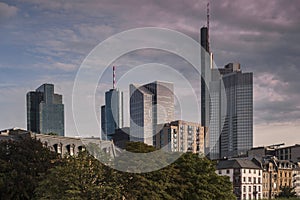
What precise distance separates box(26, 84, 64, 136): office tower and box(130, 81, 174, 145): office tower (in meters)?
51.2

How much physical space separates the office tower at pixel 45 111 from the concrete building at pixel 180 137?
35.0 m

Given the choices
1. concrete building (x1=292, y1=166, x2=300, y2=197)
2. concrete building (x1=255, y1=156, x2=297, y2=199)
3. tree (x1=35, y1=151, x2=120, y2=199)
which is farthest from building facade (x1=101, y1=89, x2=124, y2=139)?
concrete building (x1=292, y1=166, x2=300, y2=197)

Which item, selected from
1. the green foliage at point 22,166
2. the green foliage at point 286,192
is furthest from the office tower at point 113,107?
the green foliage at point 286,192

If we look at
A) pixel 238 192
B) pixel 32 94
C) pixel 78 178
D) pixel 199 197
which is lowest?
pixel 238 192

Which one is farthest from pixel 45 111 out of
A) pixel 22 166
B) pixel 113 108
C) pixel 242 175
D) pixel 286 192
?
pixel 22 166

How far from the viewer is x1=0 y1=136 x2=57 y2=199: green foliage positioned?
4469 centimetres

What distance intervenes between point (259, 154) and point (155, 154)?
98911mm

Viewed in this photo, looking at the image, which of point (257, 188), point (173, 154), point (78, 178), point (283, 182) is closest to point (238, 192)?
point (257, 188)

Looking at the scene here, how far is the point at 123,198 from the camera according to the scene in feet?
142

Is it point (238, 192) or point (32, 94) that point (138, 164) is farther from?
point (32, 94)

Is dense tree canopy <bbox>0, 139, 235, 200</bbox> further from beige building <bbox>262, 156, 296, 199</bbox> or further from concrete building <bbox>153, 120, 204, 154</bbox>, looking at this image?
beige building <bbox>262, 156, 296, 199</bbox>

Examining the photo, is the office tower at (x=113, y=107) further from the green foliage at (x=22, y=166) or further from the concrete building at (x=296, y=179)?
the concrete building at (x=296, y=179)

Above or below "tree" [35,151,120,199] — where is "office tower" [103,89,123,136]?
above

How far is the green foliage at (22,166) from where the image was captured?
44.7 metres
